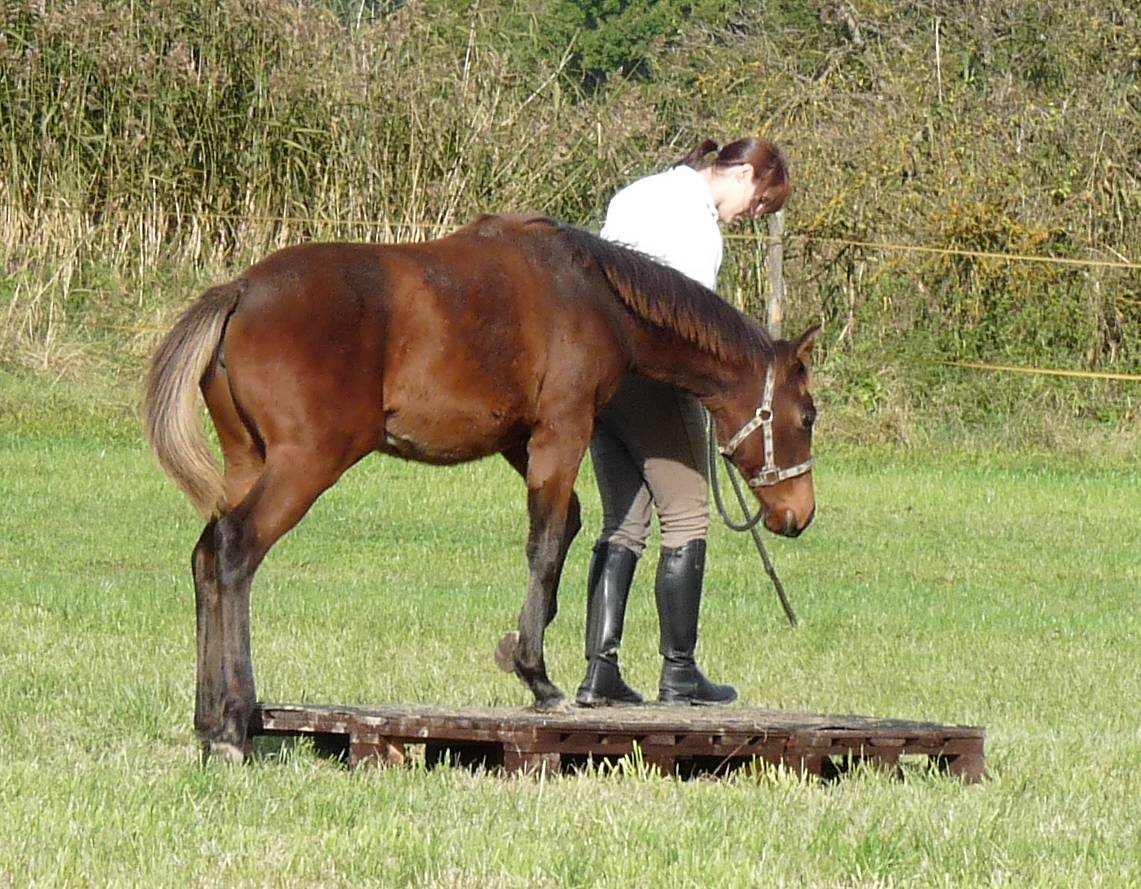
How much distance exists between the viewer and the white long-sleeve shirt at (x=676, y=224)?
6949 mm

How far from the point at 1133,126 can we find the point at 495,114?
559 cm

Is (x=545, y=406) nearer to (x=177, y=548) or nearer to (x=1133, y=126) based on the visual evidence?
(x=177, y=548)

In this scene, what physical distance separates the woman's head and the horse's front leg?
3.76 feet

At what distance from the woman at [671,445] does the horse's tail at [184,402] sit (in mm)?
1571

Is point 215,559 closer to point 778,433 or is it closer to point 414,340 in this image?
point 414,340

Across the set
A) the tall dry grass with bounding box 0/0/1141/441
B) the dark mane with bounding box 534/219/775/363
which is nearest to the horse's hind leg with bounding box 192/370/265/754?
the dark mane with bounding box 534/219/775/363

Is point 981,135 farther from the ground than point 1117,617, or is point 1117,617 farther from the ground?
point 981,135

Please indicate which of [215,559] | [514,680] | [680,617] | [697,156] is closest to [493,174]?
[514,680]

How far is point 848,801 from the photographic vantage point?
5551 mm

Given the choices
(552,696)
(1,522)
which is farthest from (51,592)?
(552,696)

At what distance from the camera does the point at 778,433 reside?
6934 mm

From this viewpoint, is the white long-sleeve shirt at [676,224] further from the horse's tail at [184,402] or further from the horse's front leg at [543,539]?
the horse's tail at [184,402]

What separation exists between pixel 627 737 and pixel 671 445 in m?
1.35

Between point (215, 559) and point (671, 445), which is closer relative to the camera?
point (215, 559)
